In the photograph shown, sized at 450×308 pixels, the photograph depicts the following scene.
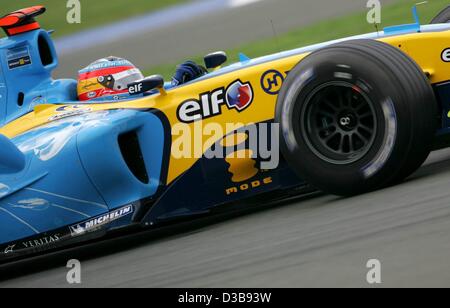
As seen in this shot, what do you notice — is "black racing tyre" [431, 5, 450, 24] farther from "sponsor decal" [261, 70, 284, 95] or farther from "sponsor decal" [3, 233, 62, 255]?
"sponsor decal" [3, 233, 62, 255]

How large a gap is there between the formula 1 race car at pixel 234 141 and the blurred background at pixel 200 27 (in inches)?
249

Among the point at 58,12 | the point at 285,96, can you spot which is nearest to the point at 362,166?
the point at 285,96

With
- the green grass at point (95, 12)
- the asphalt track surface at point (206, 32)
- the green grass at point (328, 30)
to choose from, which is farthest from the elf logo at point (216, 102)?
the green grass at point (95, 12)

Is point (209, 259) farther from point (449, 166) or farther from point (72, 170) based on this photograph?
point (449, 166)

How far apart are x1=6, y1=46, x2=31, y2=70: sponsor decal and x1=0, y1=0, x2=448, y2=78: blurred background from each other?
18.1 ft

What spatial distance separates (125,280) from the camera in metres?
5.23

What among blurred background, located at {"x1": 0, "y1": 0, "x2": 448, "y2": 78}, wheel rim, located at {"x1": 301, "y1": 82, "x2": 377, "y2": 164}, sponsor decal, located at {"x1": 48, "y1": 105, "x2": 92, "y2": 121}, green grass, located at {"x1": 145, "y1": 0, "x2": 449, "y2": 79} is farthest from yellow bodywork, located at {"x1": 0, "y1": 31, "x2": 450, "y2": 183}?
blurred background, located at {"x1": 0, "y1": 0, "x2": 448, "y2": 78}

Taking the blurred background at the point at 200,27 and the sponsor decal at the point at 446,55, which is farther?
the blurred background at the point at 200,27

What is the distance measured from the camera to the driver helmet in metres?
7.14

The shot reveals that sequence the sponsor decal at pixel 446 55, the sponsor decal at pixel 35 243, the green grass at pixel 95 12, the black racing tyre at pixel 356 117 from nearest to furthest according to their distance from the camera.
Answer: the black racing tyre at pixel 356 117 → the sponsor decal at pixel 446 55 → the sponsor decal at pixel 35 243 → the green grass at pixel 95 12

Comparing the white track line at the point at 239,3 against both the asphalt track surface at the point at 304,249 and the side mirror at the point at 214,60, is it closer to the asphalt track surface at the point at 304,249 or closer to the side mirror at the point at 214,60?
the side mirror at the point at 214,60

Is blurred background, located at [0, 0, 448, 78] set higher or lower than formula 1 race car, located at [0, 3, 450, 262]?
lower

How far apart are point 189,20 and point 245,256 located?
1062 centimetres

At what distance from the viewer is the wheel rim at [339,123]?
5734 millimetres
